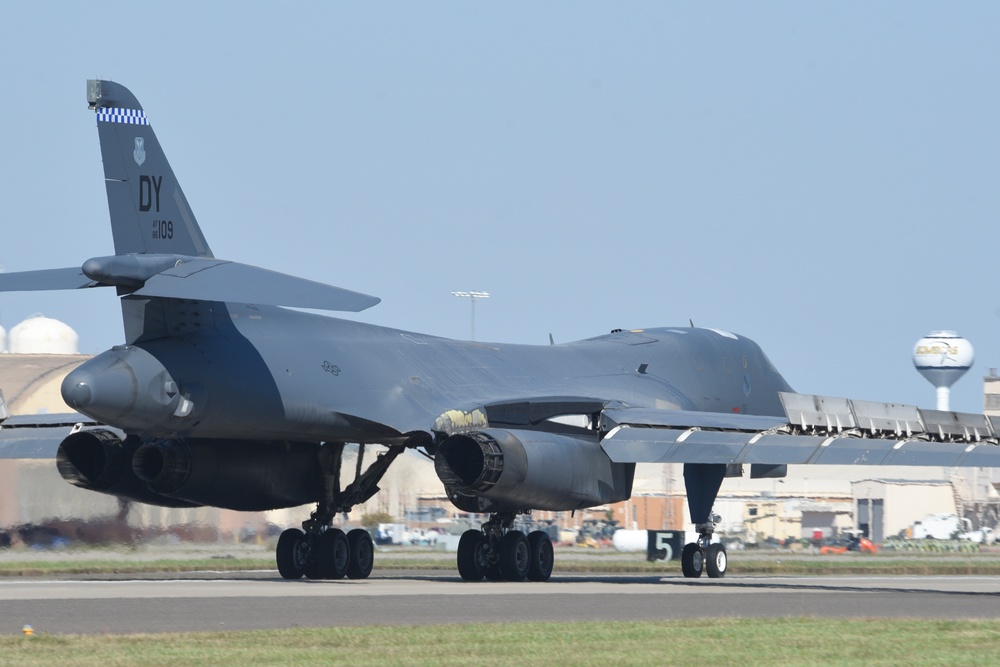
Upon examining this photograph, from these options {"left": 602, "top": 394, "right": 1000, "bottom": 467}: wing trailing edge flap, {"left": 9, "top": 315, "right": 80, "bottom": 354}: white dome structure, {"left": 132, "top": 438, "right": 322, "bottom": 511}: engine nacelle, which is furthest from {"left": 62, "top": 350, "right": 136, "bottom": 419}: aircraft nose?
{"left": 9, "top": 315, "right": 80, "bottom": 354}: white dome structure

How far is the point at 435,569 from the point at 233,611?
15173 millimetres

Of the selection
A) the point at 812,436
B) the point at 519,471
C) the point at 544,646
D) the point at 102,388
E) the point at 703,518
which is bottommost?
the point at 544,646

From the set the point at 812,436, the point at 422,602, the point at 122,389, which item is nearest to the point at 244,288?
the point at 122,389

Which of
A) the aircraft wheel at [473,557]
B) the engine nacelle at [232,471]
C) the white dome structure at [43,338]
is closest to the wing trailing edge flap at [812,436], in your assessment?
the aircraft wheel at [473,557]

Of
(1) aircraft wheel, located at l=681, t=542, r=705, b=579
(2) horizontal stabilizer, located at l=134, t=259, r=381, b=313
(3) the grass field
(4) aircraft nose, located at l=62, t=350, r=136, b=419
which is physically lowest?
(3) the grass field

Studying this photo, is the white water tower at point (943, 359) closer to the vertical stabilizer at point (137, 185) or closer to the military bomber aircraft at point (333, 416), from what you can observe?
the military bomber aircraft at point (333, 416)

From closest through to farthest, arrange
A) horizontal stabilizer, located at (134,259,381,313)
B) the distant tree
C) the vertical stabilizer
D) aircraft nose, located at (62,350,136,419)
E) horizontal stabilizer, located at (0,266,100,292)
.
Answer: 1. horizontal stabilizer, located at (134,259,381,313)
2. aircraft nose, located at (62,350,136,419)
3. horizontal stabilizer, located at (0,266,100,292)
4. the vertical stabilizer
5. the distant tree

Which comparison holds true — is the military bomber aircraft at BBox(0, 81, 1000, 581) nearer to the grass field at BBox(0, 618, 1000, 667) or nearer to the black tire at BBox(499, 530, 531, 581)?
the black tire at BBox(499, 530, 531, 581)

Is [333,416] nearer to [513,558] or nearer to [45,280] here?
[513,558]

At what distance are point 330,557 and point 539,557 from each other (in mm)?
3518

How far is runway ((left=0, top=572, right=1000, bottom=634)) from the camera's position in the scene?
1631 cm

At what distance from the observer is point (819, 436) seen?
24.8 m

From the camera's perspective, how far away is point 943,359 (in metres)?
91.6

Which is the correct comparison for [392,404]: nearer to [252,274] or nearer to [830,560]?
[252,274]
